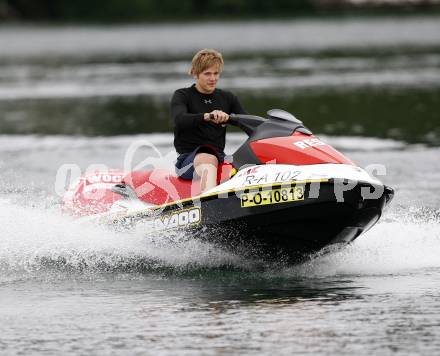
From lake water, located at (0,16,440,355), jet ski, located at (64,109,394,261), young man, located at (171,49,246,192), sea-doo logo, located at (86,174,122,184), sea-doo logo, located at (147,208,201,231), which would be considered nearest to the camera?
lake water, located at (0,16,440,355)

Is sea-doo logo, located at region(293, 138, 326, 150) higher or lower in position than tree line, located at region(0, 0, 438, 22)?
lower

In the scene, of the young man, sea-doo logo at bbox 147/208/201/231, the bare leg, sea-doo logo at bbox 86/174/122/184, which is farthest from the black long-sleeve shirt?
sea-doo logo at bbox 86/174/122/184

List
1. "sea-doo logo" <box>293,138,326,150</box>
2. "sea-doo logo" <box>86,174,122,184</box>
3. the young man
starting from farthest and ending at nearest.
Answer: "sea-doo logo" <box>86,174,122,184</box>, the young man, "sea-doo logo" <box>293,138,326,150</box>

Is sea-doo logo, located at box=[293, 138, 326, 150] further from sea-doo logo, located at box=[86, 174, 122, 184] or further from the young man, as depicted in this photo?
sea-doo logo, located at box=[86, 174, 122, 184]

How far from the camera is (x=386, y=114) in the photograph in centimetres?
2533

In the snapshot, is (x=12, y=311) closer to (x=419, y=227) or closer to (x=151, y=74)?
(x=419, y=227)

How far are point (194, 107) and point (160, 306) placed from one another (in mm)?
2025

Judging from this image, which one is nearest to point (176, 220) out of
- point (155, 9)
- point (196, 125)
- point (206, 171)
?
point (206, 171)

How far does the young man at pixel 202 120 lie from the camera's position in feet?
32.6

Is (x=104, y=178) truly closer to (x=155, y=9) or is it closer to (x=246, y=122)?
(x=246, y=122)

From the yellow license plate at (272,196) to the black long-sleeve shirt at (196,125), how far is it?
81 cm

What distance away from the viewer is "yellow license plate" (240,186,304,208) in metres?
9.38

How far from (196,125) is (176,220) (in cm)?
79

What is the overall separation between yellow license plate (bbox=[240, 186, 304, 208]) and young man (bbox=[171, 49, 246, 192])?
0.46 metres
